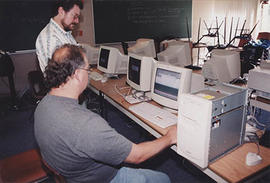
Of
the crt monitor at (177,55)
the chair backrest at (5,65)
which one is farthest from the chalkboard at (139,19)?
the crt monitor at (177,55)

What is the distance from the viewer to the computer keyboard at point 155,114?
5.92ft

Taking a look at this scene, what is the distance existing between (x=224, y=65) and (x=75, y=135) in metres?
2.07

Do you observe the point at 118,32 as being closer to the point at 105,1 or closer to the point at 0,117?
the point at 105,1

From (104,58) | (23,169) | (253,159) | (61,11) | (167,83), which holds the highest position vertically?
(61,11)

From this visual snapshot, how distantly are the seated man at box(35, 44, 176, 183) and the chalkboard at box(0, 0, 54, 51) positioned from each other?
3.65 meters

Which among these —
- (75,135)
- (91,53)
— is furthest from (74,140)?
(91,53)

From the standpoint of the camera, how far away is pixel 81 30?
16.9 ft

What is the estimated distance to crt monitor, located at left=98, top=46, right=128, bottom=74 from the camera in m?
3.17

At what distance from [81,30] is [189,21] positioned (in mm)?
3140

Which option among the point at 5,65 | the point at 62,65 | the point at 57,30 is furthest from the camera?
the point at 5,65

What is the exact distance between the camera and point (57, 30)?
7.86ft

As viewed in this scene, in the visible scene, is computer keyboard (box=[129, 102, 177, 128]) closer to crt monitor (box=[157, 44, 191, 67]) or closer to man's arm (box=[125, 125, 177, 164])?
man's arm (box=[125, 125, 177, 164])

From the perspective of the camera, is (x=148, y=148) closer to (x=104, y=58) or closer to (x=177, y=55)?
(x=177, y=55)

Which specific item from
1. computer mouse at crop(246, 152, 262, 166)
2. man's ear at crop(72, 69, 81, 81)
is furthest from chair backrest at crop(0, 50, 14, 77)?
computer mouse at crop(246, 152, 262, 166)
